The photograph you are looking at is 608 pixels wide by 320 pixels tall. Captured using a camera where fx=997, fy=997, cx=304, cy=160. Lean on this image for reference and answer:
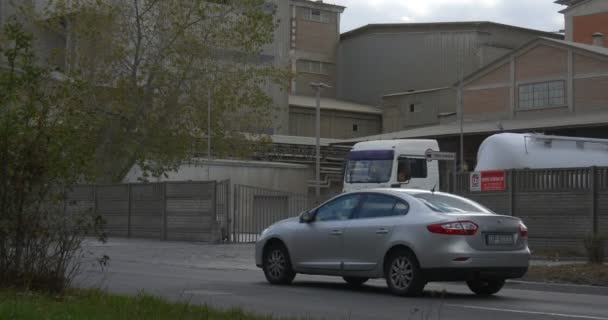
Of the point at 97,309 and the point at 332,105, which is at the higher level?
the point at 332,105

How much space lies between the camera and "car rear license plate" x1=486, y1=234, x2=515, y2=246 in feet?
44.2

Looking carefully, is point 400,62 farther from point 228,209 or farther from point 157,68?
point 228,209

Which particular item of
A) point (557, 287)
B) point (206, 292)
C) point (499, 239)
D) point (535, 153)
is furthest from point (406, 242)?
point (535, 153)

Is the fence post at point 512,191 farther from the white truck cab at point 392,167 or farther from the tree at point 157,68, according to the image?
the tree at point 157,68

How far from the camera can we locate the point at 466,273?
1337cm

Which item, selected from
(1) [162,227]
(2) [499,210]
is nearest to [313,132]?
(1) [162,227]

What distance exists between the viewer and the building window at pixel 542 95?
5116cm

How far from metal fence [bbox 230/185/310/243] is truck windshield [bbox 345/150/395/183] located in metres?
1.83

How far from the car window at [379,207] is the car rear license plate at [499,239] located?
127cm

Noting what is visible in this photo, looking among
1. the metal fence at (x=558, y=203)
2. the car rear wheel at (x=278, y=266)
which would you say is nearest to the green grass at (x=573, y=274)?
the car rear wheel at (x=278, y=266)

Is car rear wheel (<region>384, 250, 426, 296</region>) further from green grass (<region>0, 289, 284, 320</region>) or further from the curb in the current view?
green grass (<region>0, 289, 284, 320</region>)

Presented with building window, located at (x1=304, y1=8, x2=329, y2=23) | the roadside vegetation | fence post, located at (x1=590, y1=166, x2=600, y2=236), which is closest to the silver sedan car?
fence post, located at (x1=590, y1=166, x2=600, y2=236)

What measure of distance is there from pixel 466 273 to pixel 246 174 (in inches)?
1267

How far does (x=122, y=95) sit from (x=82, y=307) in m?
29.7
